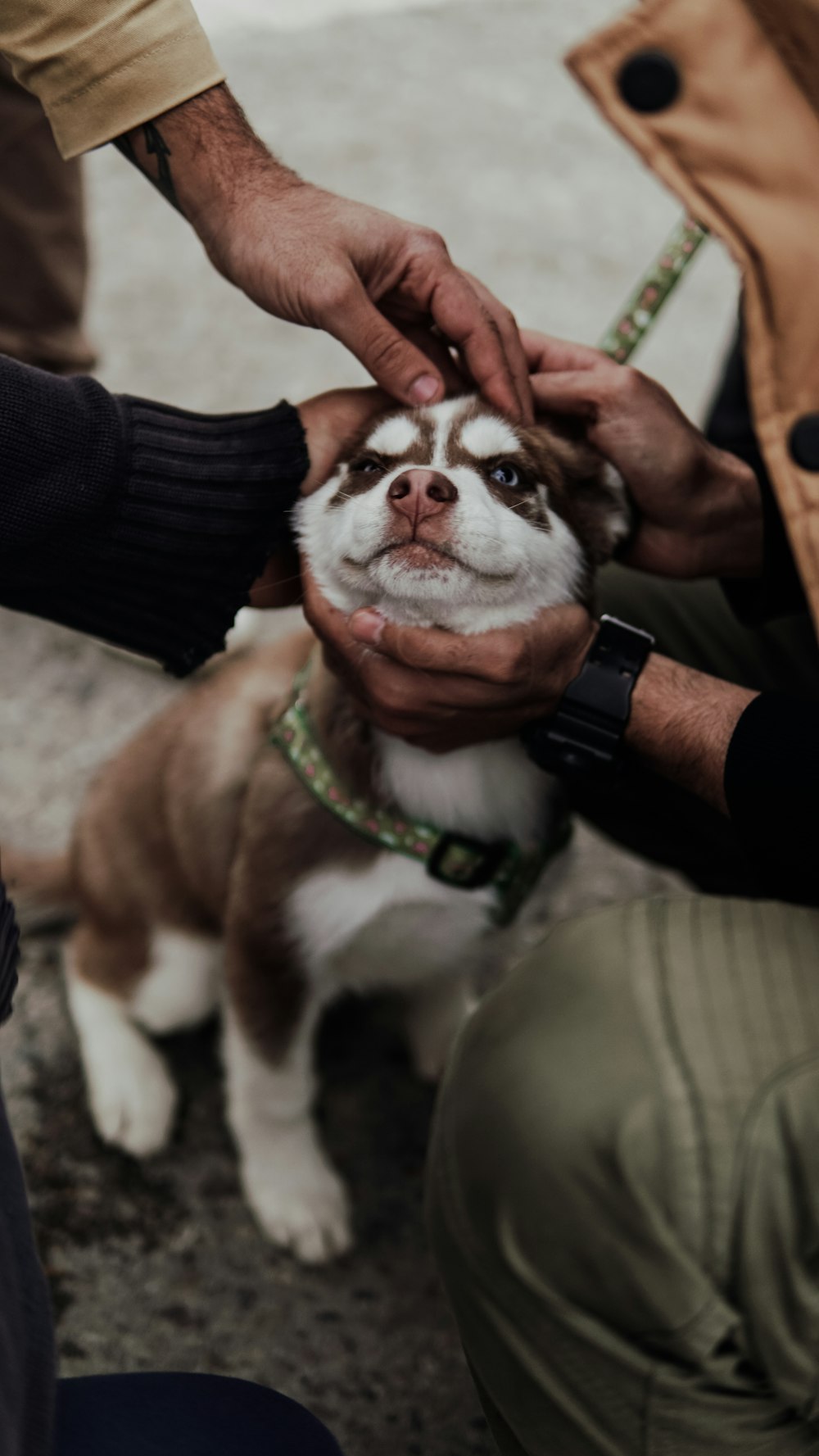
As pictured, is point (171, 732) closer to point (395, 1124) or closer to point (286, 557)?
point (286, 557)

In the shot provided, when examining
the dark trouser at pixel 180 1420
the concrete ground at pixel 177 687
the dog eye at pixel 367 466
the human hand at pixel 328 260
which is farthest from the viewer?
the concrete ground at pixel 177 687

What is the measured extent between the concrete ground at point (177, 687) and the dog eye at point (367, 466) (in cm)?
28

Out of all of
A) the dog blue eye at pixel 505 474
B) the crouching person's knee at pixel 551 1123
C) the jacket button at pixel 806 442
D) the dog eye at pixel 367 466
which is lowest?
the crouching person's knee at pixel 551 1123

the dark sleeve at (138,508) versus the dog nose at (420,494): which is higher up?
the dog nose at (420,494)

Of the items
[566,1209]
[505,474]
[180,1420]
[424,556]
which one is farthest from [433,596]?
[180,1420]

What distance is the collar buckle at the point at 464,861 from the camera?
5.99 ft

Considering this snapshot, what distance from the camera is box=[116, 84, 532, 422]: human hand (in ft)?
5.06

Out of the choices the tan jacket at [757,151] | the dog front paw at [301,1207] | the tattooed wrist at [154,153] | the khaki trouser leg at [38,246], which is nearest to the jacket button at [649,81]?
the tan jacket at [757,151]

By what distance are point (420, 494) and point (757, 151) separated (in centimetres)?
49

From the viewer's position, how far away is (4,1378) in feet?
3.73

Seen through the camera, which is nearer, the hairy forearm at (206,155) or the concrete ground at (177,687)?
the hairy forearm at (206,155)

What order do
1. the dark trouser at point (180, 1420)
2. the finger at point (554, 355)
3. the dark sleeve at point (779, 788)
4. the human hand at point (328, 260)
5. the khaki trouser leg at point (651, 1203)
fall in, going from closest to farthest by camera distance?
the khaki trouser leg at point (651, 1203), the dark trouser at point (180, 1420), the dark sleeve at point (779, 788), the human hand at point (328, 260), the finger at point (554, 355)

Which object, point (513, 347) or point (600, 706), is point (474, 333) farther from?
point (600, 706)

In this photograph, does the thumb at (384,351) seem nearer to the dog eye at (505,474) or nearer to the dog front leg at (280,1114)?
the dog eye at (505,474)
